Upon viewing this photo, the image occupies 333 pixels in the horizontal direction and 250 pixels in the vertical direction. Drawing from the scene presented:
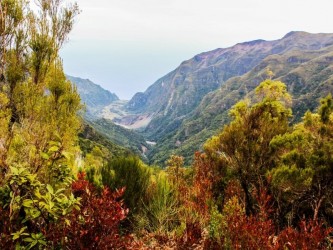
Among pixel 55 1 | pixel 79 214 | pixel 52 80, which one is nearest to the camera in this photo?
pixel 79 214

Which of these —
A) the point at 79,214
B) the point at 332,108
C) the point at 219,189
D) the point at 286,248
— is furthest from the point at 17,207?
the point at 219,189

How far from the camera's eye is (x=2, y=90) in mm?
6297

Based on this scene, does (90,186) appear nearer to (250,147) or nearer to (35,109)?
(35,109)

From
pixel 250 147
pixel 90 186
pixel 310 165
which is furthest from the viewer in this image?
pixel 250 147

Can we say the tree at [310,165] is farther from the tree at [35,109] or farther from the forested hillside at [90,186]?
the tree at [35,109]

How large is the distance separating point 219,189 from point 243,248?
21.0 feet

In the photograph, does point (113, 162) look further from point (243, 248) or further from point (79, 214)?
point (243, 248)

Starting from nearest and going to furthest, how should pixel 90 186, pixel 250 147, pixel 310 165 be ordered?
1. pixel 90 186
2. pixel 310 165
3. pixel 250 147

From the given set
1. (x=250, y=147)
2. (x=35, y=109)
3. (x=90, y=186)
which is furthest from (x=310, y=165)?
(x=35, y=109)

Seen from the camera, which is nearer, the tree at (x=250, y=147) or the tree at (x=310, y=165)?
the tree at (x=310, y=165)

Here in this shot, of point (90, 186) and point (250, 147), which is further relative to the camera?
point (250, 147)

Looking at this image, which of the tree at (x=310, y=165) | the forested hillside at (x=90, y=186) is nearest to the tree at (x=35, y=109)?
the forested hillside at (x=90, y=186)

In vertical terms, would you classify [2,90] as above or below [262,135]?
above

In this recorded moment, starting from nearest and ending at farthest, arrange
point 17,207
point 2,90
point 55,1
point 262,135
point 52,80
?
1. point 17,207
2. point 2,90
3. point 52,80
4. point 55,1
5. point 262,135
